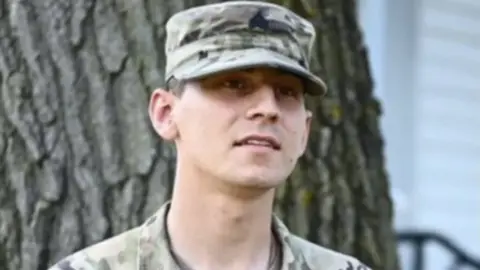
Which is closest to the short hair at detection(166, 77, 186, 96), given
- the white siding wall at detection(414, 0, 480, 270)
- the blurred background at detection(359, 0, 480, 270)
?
the blurred background at detection(359, 0, 480, 270)

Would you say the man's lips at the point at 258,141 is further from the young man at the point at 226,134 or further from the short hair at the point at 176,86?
the short hair at the point at 176,86

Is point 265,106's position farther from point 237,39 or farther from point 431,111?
point 431,111

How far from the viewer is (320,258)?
100 inches

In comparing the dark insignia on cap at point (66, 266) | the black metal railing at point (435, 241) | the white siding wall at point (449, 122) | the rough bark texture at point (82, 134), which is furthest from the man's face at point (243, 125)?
the white siding wall at point (449, 122)

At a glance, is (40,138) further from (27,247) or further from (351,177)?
(351,177)

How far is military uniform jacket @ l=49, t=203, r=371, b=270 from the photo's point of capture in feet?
7.84

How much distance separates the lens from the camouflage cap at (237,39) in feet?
7.65

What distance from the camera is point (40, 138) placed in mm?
3053

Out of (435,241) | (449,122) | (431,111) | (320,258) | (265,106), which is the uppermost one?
(265,106)

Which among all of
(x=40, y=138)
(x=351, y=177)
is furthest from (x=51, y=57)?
(x=351, y=177)

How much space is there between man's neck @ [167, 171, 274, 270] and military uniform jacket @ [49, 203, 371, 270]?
33 millimetres

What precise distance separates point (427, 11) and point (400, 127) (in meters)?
0.69

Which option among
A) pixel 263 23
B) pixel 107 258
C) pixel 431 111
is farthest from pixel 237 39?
pixel 431 111

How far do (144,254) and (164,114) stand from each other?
0.85 ft
